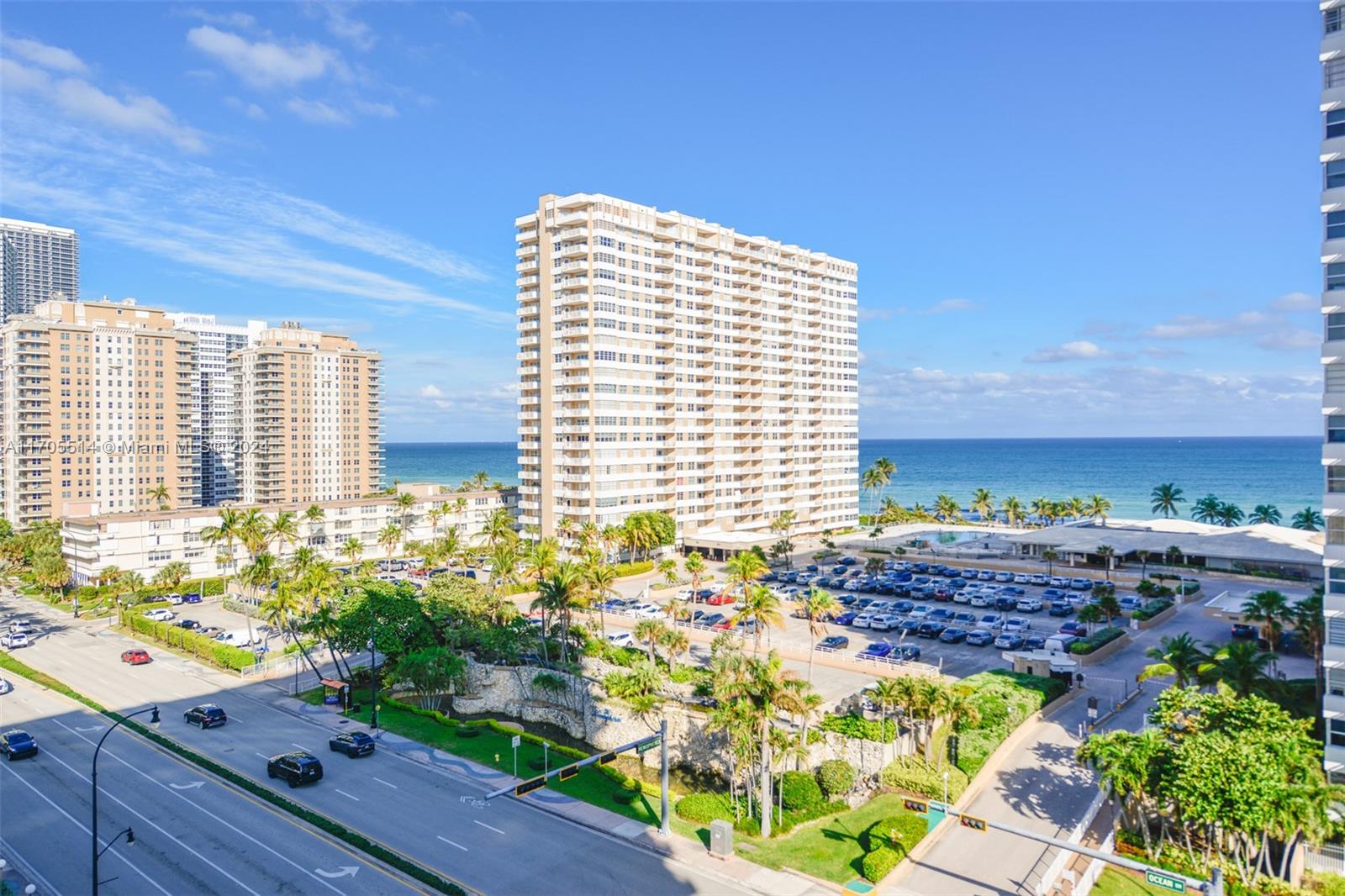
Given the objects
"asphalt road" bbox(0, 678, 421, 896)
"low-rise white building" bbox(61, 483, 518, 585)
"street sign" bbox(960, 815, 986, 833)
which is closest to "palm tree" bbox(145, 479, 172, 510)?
"low-rise white building" bbox(61, 483, 518, 585)

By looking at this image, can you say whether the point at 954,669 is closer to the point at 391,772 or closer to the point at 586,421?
the point at 391,772

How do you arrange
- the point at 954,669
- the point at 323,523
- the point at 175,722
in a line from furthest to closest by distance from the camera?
the point at 323,523 < the point at 954,669 < the point at 175,722

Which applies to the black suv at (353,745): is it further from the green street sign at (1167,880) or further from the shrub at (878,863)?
the green street sign at (1167,880)

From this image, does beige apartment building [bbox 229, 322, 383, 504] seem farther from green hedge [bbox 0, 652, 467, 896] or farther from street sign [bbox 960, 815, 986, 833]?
street sign [bbox 960, 815, 986, 833]

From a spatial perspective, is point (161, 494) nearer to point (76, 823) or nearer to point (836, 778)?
point (76, 823)

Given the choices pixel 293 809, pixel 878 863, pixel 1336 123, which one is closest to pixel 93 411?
pixel 293 809

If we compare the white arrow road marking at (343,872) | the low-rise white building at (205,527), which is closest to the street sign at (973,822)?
the white arrow road marking at (343,872)

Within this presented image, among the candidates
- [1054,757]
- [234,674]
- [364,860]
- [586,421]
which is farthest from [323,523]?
[1054,757]
